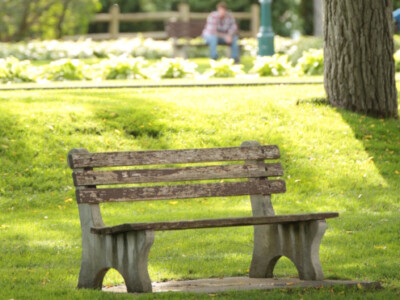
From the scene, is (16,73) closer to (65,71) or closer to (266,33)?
(65,71)

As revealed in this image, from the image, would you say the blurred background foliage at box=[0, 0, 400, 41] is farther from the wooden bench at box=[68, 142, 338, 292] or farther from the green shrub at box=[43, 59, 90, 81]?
the wooden bench at box=[68, 142, 338, 292]

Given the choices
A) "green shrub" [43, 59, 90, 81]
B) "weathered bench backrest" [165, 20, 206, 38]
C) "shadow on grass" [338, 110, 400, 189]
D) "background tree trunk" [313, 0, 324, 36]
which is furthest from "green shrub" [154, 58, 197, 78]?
"background tree trunk" [313, 0, 324, 36]

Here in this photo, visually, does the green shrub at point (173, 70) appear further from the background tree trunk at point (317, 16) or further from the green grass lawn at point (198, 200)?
the background tree trunk at point (317, 16)

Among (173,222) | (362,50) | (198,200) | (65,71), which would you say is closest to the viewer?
(173,222)

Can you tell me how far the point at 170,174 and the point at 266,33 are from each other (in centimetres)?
1484

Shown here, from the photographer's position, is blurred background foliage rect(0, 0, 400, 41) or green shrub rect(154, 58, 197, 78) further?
blurred background foliage rect(0, 0, 400, 41)

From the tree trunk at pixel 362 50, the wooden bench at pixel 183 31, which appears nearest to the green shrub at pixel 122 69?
the tree trunk at pixel 362 50

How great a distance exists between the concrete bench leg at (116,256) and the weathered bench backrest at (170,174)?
0.55 ft

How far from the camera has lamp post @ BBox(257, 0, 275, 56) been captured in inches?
797

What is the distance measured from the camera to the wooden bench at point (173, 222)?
17.5ft

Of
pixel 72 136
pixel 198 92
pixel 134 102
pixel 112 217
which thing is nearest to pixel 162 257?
pixel 112 217

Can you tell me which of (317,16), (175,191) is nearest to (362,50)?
(175,191)

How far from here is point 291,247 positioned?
5992 mm

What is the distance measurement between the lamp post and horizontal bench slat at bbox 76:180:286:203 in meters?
14.4
